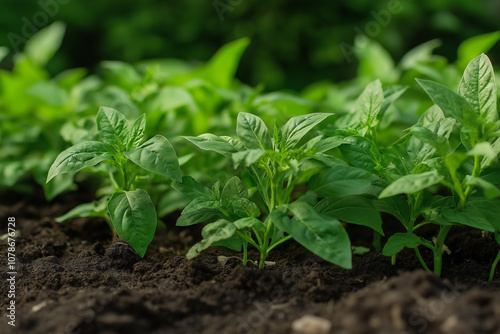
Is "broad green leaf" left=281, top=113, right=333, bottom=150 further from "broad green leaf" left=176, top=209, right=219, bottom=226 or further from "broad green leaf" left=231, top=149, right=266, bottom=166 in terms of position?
"broad green leaf" left=176, top=209, right=219, bottom=226

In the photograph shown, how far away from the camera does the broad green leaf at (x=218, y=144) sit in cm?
141

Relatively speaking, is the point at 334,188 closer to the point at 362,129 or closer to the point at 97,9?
the point at 362,129

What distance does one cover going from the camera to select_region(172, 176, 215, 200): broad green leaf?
59.1 inches

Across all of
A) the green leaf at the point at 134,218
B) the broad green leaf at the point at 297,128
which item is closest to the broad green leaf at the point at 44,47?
the green leaf at the point at 134,218

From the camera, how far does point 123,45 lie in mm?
5844

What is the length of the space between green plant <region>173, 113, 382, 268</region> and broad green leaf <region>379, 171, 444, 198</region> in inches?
3.9

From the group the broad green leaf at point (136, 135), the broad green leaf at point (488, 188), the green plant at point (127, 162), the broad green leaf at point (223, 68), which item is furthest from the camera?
the broad green leaf at point (223, 68)

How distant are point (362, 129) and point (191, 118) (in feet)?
3.84

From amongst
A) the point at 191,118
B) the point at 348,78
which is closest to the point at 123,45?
the point at 348,78

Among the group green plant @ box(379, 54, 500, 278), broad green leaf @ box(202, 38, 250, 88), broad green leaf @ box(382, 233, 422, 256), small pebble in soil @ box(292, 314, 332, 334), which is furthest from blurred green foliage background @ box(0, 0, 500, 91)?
small pebble in soil @ box(292, 314, 332, 334)

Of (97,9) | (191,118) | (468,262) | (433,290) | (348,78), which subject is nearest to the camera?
(433,290)

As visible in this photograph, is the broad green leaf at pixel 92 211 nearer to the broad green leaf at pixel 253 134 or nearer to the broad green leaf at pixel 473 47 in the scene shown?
the broad green leaf at pixel 253 134

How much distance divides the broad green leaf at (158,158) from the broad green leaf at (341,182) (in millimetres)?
445

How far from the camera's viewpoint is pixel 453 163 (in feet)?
4.29
